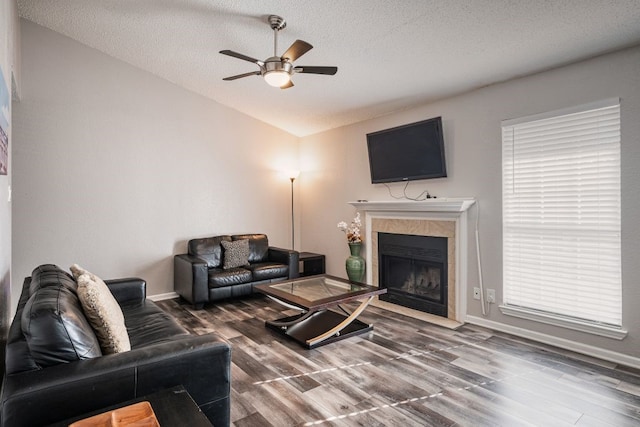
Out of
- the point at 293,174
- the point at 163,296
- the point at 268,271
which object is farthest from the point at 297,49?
the point at 163,296

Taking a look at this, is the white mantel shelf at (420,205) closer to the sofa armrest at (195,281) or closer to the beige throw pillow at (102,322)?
the sofa armrest at (195,281)

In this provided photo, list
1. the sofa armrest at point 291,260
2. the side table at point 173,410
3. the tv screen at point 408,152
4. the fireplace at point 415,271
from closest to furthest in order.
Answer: the side table at point 173,410 → the tv screen at point 408,152 → the fireplace at point 415,271 → the sofa armrest at point 291,260

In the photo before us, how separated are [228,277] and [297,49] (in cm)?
286

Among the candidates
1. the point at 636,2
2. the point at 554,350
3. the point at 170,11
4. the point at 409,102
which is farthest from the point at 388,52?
the point at 554,350

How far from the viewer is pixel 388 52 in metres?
3.14

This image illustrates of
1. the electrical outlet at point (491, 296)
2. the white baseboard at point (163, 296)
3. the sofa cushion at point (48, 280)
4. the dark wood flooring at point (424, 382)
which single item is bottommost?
the dark wood flooring at point (424, 382)

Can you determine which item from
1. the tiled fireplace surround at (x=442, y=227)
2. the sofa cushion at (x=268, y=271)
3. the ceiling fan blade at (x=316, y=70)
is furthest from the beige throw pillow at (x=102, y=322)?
the tiled fireplace surround at (x=442, y=227)

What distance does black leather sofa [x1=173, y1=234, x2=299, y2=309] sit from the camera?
4.18m

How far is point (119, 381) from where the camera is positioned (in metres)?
1.44

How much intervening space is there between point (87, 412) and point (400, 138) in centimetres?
381

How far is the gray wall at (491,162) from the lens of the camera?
269cm

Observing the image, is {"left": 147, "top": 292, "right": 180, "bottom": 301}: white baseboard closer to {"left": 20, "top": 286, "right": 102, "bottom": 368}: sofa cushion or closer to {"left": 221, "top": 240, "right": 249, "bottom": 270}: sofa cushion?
{"left": 221, "top": 240, "right": 249, "bottom": 270}: sofa cushion

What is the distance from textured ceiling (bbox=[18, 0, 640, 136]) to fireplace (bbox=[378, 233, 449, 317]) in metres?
1.68

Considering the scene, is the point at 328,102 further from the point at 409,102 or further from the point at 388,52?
the point at 388,52
